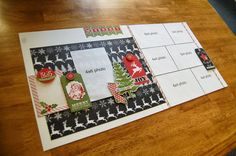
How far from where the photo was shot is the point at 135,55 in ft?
2.72

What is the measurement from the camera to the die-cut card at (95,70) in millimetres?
692

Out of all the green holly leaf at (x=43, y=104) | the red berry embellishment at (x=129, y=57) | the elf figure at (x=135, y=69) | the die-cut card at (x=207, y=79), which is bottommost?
the die-cut card at (x=207, y=79)

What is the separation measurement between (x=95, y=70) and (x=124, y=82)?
106 mm

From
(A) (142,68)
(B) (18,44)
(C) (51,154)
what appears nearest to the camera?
(C) (51,154)

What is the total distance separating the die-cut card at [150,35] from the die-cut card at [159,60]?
0.03 m

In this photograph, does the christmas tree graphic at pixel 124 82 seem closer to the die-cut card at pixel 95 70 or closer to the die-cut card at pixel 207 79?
the die-cut card at pixel 95 70

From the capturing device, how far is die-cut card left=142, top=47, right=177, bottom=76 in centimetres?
84

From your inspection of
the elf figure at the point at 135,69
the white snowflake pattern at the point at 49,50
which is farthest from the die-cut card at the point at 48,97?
the elf figure at the point at 135,69

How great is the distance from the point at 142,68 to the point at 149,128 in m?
0.22

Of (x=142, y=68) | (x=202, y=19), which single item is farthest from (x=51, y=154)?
(x=202, y=19)

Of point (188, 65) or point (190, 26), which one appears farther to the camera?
point (190, 26)

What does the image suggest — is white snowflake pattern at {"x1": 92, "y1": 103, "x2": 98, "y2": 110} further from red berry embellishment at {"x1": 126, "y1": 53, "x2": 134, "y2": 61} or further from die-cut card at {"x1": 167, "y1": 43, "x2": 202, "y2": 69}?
die-cut card at {"x1": 167, "y1": 43, "x2": 202, "y2": 69}

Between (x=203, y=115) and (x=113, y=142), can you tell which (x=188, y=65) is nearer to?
(x=203, y=115)

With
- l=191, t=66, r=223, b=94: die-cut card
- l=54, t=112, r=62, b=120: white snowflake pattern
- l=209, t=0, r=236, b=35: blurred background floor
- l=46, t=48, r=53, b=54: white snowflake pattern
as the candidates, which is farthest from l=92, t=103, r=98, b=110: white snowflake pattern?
l=209, t=0, r=236, b=35: blurred background floor
